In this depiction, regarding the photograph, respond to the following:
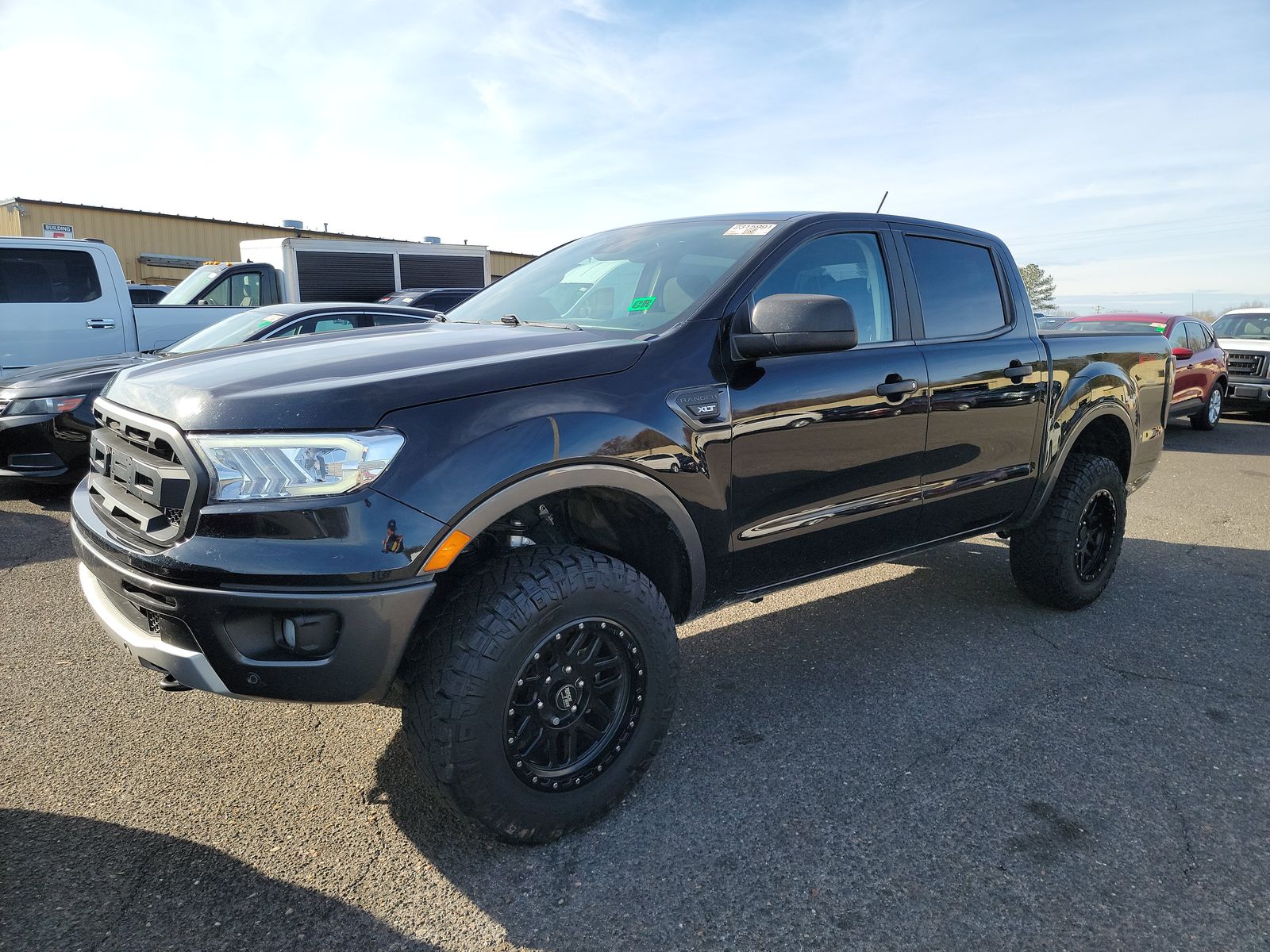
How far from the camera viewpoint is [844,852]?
2.42m

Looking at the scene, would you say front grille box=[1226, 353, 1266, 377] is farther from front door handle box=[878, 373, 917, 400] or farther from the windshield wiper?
the windshield wiper

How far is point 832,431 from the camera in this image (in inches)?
119

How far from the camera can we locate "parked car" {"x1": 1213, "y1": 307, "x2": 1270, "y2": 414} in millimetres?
13133

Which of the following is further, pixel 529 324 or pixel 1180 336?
pixel 1180 336

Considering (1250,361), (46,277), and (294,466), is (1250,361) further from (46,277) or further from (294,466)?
(46,277)

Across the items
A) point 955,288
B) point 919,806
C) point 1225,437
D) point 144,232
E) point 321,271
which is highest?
point 144,232

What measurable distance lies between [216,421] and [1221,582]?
5.23 meters

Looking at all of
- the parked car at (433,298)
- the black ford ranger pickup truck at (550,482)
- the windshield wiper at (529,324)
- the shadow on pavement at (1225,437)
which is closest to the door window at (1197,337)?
the shadow on pavement at (1225,437)

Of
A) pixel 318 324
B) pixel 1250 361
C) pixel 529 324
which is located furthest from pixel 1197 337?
pixel 529 324

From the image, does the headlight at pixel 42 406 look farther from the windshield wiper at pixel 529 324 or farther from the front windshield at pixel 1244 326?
the front windshield at pixel 1244 326

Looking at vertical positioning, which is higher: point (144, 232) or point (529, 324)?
point (144, 232)

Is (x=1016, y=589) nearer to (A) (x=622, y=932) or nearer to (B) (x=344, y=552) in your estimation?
(A) (x=622, y=932)

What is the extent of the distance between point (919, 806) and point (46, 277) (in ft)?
30.2

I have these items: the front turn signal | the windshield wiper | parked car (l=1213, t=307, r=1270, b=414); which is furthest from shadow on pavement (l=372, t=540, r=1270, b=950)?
parked car (l=1213, t=307, r=1270, b=414)
